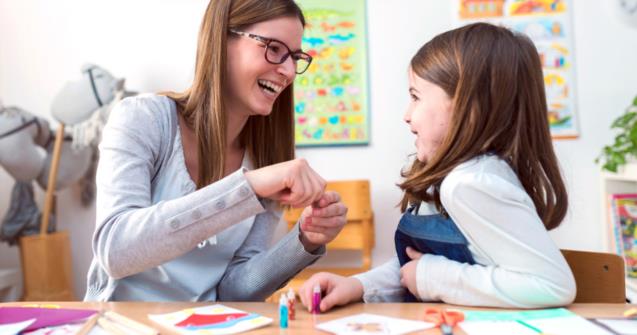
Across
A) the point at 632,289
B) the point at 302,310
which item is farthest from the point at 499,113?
the point at 632,289

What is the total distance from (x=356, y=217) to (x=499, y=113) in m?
1.73

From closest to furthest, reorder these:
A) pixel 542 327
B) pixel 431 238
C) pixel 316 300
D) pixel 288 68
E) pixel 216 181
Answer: pixel 542 327 < pixel 316 300 < pixel 431 238 < pixel 216 181 < pixel 288 68

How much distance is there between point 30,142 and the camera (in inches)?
108

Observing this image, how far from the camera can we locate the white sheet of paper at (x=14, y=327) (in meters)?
0.74

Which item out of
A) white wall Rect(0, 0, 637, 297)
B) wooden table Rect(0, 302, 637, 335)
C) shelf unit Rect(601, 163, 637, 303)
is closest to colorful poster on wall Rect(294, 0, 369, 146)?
white wall Rect(0, 0, 637, 297)

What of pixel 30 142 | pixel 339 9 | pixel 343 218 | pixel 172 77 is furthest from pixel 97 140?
pixel 343 218

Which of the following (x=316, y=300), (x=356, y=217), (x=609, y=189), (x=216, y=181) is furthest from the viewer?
(x=356, y=217)

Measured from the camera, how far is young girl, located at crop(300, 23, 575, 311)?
0.84 meters

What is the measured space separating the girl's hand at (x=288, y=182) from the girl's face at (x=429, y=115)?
0.25 m

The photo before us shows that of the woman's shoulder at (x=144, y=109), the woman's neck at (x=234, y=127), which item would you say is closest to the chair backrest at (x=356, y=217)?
the woman's neck at (x=234, y=127)

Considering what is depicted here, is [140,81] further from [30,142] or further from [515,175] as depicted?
[515,175]

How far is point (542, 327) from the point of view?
0.73 meters

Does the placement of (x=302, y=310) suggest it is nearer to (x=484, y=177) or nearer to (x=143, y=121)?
(x=484, y=177)

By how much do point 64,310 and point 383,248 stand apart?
7.26 feet
